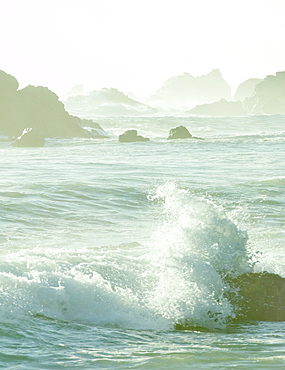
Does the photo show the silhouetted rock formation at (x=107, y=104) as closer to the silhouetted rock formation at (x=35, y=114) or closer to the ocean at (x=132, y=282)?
the silhouetted rock formation at (x=35, y=114)

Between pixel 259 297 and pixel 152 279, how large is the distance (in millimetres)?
1284

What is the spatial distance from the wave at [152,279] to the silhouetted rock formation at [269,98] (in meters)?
133

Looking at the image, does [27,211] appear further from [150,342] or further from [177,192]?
[150,342]

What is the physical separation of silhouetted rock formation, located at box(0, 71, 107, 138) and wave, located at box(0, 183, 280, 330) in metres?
38.5

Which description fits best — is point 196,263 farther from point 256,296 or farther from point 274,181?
point 274,181

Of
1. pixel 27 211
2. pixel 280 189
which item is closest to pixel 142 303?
pixel 27 211

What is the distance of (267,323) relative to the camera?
640cm

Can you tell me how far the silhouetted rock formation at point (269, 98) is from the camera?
138 meters

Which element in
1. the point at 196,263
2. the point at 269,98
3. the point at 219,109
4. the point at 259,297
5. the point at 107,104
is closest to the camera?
the point at 259,297

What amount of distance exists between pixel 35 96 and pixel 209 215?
139 ft

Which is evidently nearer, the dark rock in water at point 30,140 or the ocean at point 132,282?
the ocean at point 132,282

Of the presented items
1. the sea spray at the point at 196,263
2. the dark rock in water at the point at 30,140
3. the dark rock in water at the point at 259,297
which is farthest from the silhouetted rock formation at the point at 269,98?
the dark rock in water at the point at 259,297

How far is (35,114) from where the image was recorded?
4744 centimetres

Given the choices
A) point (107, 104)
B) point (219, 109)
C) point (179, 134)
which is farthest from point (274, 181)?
point (219, 109)
